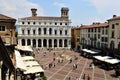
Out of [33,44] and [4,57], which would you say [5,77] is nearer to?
[4,57]

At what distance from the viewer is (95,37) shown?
58875 mm

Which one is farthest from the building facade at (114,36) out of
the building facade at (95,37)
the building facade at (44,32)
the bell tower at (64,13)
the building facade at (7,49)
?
the bell tower at (64,13)

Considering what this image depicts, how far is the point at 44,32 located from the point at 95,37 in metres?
25.0

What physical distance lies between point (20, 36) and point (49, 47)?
37.5ft

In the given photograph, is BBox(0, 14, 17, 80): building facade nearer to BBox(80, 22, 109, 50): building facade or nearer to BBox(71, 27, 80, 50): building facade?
BBox(80, 22, 109, 50): building facade

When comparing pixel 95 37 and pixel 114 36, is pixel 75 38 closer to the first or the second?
pixel 95 37

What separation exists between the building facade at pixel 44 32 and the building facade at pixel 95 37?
8.51 m

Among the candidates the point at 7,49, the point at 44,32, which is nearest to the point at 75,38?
the point at 44,32

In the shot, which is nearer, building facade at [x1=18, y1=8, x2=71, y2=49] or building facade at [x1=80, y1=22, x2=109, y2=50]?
building facade at [x1=80, y1=22, x2=109, y2=50]

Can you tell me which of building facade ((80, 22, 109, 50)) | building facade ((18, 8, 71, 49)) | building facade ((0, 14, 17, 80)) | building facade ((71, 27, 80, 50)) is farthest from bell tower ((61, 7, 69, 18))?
building facade ((0, 14, 17, 80))

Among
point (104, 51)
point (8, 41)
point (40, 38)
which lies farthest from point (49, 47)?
point (8, 41)

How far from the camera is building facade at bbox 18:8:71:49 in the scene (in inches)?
3019

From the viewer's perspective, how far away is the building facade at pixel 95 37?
52406 millimetres

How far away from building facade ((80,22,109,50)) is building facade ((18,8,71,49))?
8.51m
